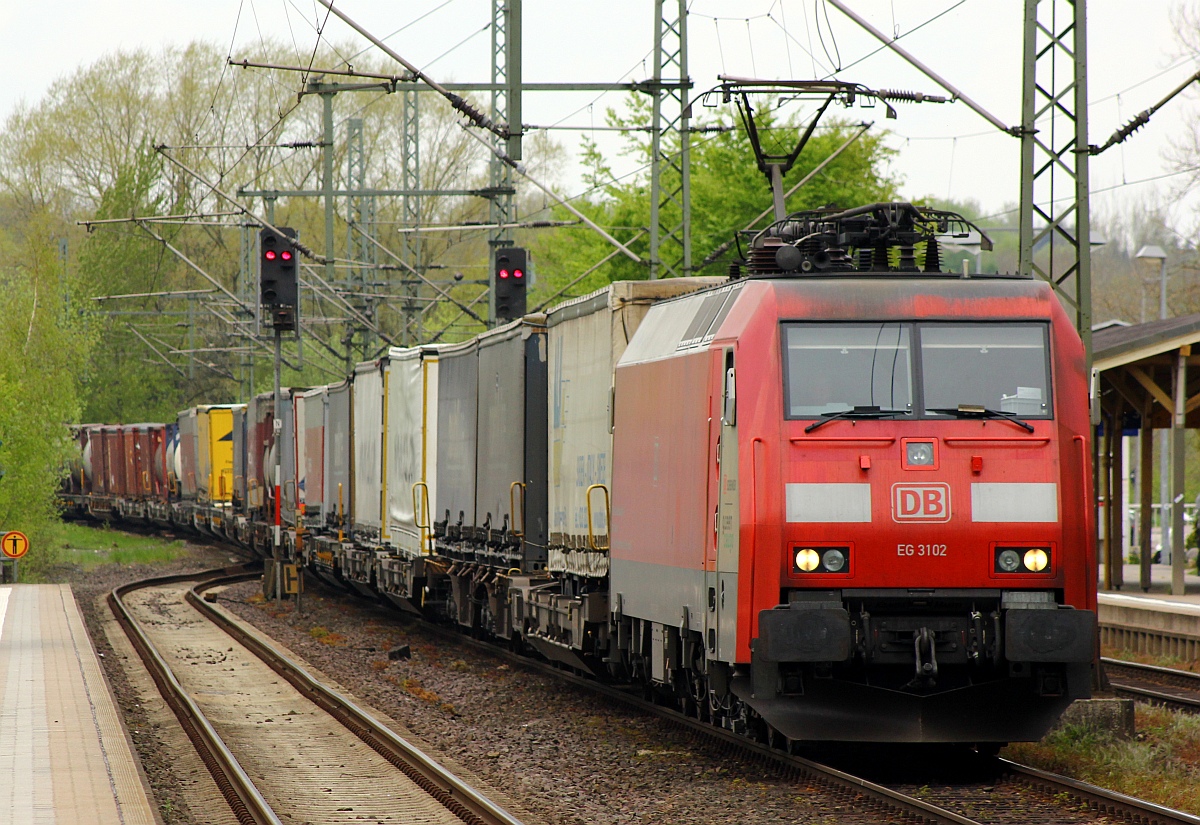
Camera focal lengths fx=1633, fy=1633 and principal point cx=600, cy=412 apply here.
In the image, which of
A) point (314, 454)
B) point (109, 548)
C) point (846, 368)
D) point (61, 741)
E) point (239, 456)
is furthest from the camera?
point (109, 548)

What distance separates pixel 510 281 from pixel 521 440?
7.00 metres

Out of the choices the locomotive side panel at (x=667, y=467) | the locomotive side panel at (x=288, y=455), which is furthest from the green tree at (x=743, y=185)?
the locomotive side panel at (x=667, y=467)

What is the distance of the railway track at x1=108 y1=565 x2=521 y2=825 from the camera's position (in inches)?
421

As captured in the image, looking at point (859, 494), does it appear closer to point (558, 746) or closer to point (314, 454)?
point (558, 746)

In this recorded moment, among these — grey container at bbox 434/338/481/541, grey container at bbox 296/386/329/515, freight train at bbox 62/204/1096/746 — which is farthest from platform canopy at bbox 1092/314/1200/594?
grey container at bbox 296/386/329/515

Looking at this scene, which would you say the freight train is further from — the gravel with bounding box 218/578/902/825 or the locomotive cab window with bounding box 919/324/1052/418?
the gravel with bounding box 218/578/902/825

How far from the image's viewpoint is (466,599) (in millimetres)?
20203

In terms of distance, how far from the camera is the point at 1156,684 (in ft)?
56.3

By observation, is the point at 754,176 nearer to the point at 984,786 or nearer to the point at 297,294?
the point at 297,294

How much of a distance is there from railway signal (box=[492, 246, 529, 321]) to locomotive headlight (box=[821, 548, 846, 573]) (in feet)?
44.1

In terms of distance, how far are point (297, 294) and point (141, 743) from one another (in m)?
11.0

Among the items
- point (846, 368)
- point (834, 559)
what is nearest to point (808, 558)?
point (834, 559)

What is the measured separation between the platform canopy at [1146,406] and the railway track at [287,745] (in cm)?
1143

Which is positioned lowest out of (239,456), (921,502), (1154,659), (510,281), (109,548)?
(1154,659)
